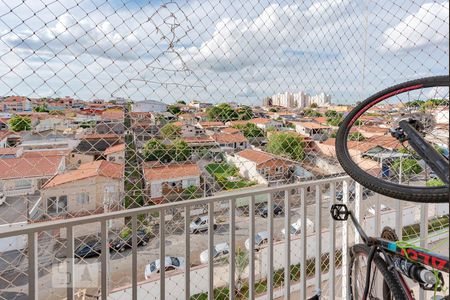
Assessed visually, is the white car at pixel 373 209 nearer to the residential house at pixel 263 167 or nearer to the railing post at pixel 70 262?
the residential house at pixel 263 167

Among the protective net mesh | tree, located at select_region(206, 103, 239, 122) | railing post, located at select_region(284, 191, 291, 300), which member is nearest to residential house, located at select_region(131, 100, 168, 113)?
the protective net mesh

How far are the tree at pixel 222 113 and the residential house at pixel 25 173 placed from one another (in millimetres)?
717

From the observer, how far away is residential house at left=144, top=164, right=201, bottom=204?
1327mm

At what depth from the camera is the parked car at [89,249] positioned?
1160mm

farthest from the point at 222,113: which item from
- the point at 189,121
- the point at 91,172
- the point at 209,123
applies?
the point at 91,172

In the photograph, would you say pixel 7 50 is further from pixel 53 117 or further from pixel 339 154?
pixel 339 154

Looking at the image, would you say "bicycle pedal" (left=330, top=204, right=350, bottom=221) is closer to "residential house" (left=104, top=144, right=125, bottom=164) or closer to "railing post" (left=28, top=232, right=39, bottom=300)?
"residential house" (left=104, top=144, right=125, bottom=164)

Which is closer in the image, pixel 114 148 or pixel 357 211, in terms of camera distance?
pixel 114 148

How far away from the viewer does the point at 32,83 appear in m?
1.04

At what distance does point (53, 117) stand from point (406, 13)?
7.09 ft

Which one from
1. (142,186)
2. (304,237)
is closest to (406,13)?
(304,237)

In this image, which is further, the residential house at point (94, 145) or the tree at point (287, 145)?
the tree at point (287, 145)

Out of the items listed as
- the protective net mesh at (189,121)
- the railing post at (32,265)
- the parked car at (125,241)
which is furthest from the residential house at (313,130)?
the railing post at (32,265)

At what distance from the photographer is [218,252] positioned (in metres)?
1.47
